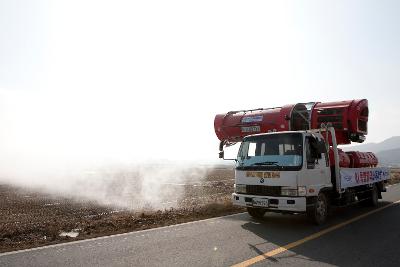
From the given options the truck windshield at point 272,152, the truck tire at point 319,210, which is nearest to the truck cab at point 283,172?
the truck windshield at point 272,152

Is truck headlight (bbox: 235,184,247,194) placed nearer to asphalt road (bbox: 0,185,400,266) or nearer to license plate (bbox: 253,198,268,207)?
license plate (bbox: 253,198,268,207)

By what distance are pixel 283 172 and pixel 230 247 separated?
3.09m

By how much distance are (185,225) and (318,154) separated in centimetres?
423

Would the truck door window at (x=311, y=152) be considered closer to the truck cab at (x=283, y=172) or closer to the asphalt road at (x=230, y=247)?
the truck cab at (x=283, y=172)

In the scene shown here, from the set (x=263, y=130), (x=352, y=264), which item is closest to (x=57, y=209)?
(x=263, y=130)

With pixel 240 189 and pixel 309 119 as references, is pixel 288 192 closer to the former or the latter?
pixel 240 189

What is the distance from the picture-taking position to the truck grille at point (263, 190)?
9699 millimetres

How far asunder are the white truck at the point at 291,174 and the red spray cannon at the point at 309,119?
129 centimetres

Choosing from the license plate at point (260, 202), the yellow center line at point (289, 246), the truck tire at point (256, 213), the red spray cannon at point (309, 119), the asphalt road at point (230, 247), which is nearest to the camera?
the yellow center line at point (289, 246)

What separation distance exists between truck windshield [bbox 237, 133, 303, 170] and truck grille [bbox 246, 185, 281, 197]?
0.54 meters

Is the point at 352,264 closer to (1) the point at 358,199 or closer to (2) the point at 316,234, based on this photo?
(2) the point at 316,234

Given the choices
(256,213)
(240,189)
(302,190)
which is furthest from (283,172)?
(256,213)

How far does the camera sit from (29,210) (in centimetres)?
1672

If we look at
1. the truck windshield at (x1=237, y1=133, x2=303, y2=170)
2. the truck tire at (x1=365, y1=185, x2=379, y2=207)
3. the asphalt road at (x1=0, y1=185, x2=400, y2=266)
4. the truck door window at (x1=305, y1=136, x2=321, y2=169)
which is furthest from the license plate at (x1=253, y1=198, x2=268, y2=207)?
the truck tire at (x1=365, y1=185, x2=379, y2=207)
